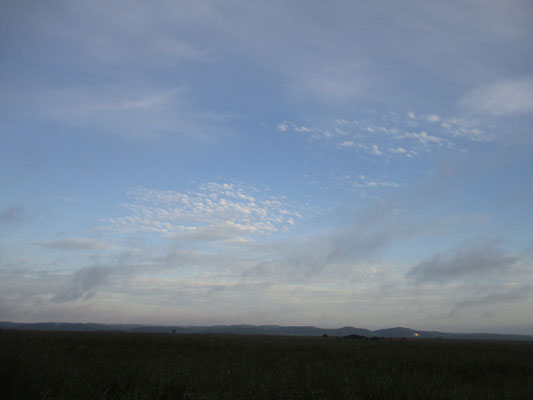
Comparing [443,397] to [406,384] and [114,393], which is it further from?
[114,393]

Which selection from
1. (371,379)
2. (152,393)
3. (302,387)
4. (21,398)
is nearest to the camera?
(21,398)

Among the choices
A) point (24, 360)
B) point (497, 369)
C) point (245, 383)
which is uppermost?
point (24, 360)

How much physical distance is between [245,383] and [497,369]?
19105 mm

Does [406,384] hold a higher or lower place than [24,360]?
lower

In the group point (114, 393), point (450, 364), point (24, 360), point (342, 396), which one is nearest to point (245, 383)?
point (342, 396)

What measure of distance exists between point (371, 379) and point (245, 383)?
3.93 m

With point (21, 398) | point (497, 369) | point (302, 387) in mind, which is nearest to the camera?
point (21, 398)

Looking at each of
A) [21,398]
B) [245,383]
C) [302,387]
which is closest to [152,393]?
[21,398]

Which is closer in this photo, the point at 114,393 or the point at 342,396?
the point at 114,393

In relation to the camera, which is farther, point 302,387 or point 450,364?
point 450,364

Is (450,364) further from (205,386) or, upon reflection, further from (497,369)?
(205,386)

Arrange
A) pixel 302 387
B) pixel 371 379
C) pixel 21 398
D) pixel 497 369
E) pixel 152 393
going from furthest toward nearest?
pixel 497 369, pixel 371 379, pixel 302 387, pixel 152 393, pixel 21 398

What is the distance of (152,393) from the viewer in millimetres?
7176

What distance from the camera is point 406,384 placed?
1032 centimetres
